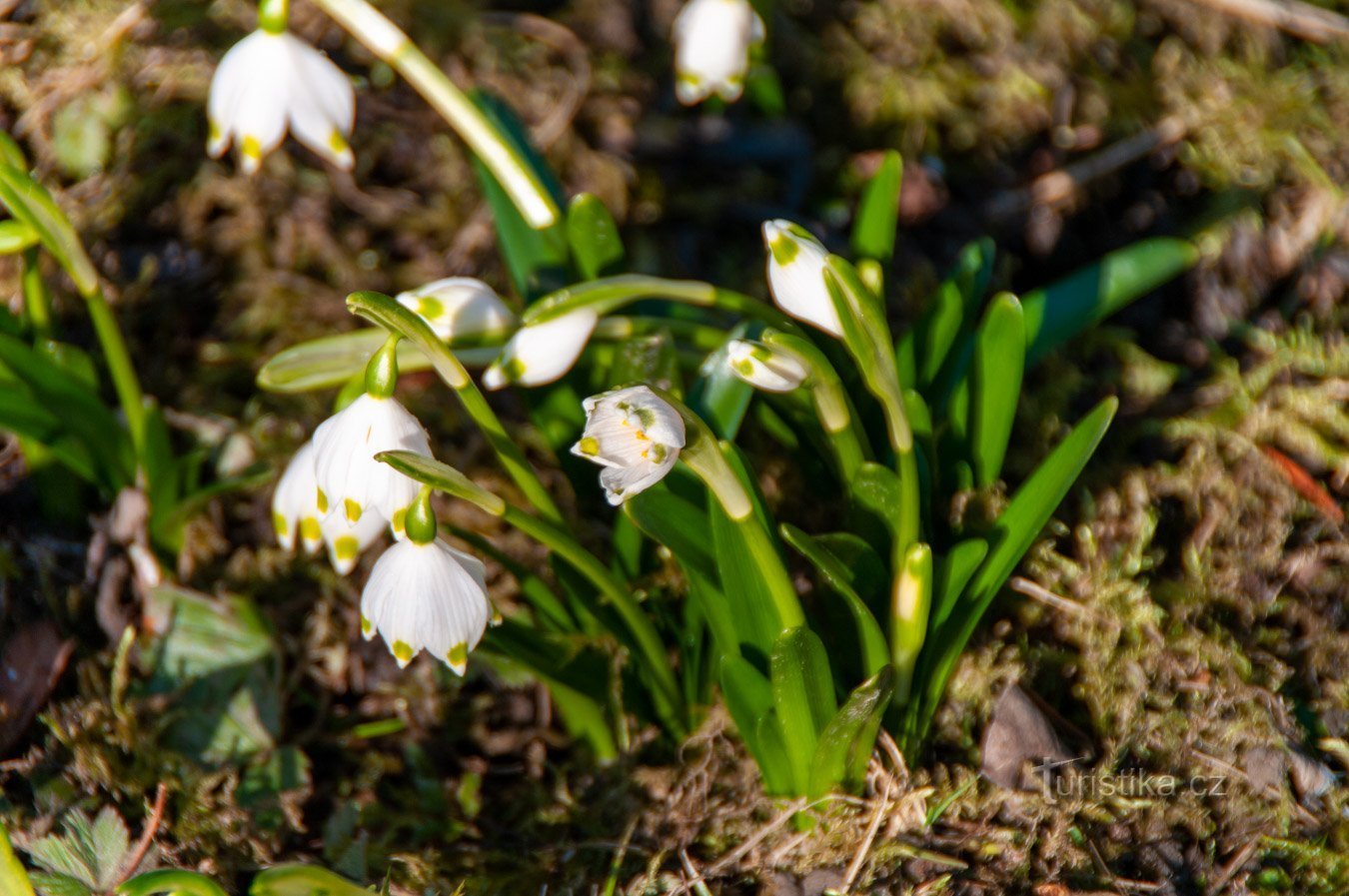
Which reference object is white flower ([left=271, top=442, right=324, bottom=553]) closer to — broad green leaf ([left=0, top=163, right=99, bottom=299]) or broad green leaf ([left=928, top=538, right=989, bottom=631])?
broad green leaf ([left=0, top=163, right=99, bottom=299])

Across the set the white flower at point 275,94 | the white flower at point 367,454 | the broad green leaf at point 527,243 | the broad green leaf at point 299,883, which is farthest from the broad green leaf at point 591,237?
the broad green leaf at point 299,883

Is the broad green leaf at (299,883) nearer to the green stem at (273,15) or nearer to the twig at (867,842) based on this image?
the twig at (867,842)

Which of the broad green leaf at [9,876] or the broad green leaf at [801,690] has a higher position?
the broad green leaf at [801,690]

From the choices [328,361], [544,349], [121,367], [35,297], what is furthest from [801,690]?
[35,297]

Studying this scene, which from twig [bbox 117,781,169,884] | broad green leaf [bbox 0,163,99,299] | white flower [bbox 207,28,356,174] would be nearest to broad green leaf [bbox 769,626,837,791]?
twig [bbox 117,781,169,884]

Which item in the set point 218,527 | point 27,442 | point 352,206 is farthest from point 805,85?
point 27,442

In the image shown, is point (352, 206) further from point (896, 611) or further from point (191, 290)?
point (896, 611)
